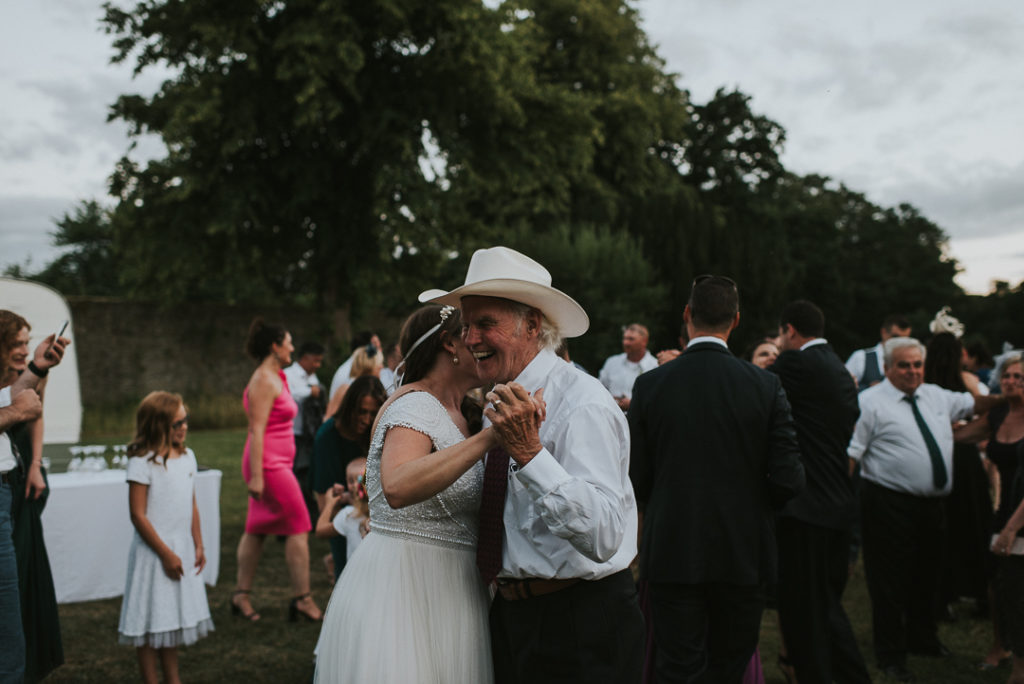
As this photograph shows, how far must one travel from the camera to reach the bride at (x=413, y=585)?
2.50 meters

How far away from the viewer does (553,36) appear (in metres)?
28.2

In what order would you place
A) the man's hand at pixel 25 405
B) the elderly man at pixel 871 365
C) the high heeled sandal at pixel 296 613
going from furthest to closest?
1. the elderly man at pixel 871 365
2. the high heeled sandal at pixel 296 613
3. the man's hand at pixel 25 405

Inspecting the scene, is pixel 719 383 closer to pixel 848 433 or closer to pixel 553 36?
pixel 848 433

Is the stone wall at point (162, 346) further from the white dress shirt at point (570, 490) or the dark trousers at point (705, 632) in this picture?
the white dress shirt at point (570, 490)

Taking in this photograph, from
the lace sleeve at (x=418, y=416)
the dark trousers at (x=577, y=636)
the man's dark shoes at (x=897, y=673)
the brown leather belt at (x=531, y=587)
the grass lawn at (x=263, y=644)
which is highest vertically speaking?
the lace sleeve at (x=418, y=416)

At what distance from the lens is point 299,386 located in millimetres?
8336

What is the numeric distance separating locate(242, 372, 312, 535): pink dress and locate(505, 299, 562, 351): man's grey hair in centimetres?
422

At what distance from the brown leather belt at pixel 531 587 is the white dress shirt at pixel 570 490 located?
34 mm

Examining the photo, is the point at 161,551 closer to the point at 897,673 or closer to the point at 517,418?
the point at 517,418

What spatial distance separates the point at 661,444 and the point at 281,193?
1765 cm

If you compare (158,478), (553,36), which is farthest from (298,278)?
(158,478)

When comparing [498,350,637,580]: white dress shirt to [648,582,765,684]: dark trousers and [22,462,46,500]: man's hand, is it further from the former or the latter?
[22,462,46,500]: man's hand

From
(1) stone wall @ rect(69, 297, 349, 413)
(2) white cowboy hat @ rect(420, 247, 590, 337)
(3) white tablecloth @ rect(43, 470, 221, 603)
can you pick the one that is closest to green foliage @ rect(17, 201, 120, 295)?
(1) stone wall @ rect(69, 297, 349, 413)

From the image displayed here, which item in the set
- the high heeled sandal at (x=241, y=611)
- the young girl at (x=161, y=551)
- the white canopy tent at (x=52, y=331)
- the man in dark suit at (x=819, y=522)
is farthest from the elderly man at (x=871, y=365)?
the white canopy tent at (x=52, y=331)
